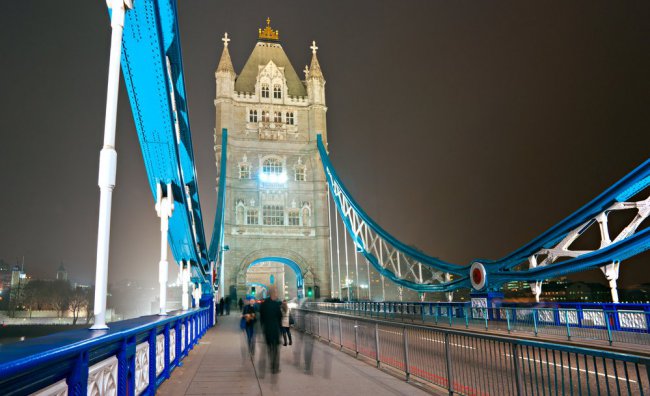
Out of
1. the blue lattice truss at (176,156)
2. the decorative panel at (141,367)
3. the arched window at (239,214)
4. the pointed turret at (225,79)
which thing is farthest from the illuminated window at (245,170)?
the decorative panel at (141,367)

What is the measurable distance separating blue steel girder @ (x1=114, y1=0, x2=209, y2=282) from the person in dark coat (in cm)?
294

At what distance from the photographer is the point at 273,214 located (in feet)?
151

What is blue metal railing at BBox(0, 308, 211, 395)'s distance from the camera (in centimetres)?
255

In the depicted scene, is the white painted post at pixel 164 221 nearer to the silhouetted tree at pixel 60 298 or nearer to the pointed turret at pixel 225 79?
the pointed turret at pixel 225 79

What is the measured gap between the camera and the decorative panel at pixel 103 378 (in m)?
3.74

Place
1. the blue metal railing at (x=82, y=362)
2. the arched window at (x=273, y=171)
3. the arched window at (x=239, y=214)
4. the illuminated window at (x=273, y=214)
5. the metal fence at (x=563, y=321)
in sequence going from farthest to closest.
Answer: the arched window at (x=273, y=171)
the illuminated window at (x=273, y=214)
the arched window at (x=239, y=214)
the metal fence at (x=563, y=321)
the blue metal railing at (x=82, y=362)

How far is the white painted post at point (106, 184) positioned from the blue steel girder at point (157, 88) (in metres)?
1.50

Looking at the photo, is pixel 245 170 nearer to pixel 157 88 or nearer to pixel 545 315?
pixel 545 315

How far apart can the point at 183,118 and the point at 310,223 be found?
36847mm

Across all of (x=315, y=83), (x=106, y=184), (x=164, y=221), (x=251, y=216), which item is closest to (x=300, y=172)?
(x=251, y=216)

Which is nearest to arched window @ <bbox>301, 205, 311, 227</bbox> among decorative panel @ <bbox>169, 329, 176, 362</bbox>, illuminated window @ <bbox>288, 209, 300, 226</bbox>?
illuminated window @ <bbox>288, 209, 300, 226</bbox>

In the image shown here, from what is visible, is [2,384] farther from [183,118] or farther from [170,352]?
[183,118]

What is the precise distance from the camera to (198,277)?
18672mm

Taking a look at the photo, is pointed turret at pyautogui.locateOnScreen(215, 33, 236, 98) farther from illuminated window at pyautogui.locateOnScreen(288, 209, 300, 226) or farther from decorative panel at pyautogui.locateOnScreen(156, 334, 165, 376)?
decorative panel at pyautogui.locateOnScreen(156, 334, 165, 376)
